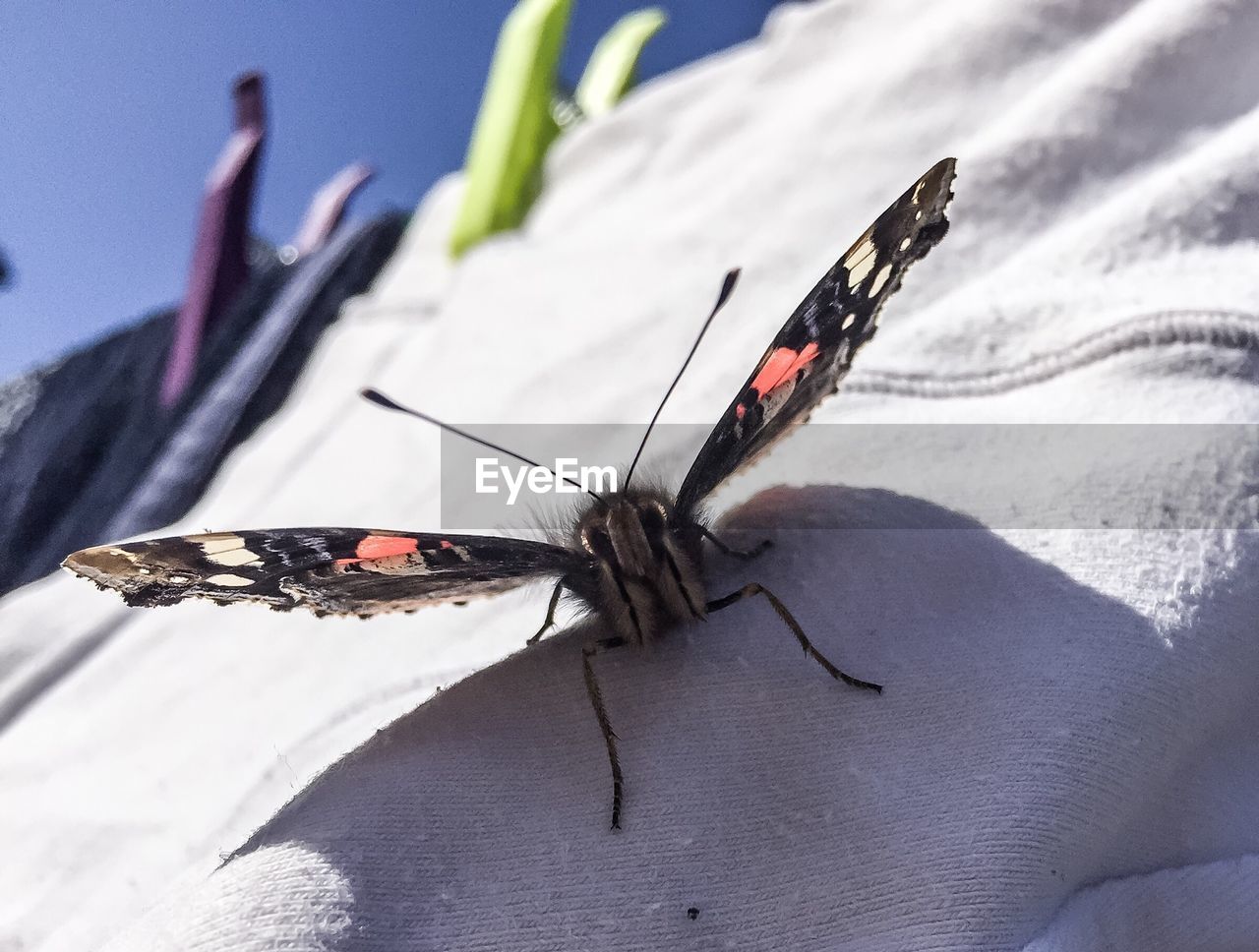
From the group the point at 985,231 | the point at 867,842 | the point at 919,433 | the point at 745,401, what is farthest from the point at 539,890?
the point at 985,231

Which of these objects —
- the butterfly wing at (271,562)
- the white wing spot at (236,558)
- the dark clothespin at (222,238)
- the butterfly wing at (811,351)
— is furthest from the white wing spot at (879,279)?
the dark clothespin at (222,238)

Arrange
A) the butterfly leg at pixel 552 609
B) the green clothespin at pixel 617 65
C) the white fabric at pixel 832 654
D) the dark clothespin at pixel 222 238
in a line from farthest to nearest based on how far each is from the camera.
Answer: the green clothespin at pixel 617 65
the dark clothespin at pixel 222 238
the butterfly leg at pixel 552 609
the white fabric at pixel 832 654

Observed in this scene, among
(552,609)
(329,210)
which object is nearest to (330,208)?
(329,210)

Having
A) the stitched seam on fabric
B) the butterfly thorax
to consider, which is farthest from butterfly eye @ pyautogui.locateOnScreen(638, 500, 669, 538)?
the stitched seam on fabric

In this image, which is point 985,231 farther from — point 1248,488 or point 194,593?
point 194,593

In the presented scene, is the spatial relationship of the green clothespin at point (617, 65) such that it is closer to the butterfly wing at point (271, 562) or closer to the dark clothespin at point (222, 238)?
the dark clothespin at point (222, 238)

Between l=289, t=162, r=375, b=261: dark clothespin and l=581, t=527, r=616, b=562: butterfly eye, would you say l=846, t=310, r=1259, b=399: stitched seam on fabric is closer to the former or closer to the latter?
l=581, t=527, r=616, b=562: butterfly eye

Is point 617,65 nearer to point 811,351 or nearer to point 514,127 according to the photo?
point 514,127
